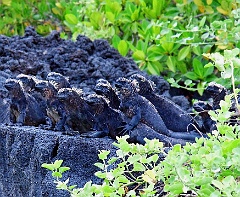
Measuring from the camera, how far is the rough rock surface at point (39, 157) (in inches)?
136

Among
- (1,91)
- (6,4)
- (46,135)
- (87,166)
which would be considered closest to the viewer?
(87,166)

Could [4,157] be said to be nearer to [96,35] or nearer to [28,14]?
[96,35]

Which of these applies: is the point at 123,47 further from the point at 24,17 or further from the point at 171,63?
the point at 24,17

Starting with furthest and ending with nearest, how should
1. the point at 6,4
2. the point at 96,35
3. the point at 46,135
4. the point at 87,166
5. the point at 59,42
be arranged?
the point at 6,4, the point at 96,35, the point at 59,42, the point at 46,135, the point at 87,166

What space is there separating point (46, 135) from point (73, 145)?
0.24 metres

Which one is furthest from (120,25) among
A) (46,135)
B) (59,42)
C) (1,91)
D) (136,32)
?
(46,135)

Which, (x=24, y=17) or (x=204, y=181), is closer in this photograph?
(x=204, y=181)

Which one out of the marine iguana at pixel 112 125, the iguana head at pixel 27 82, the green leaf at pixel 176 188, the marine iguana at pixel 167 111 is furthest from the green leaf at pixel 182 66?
the green leaf at pixel 176 188

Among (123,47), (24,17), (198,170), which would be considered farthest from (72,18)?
(198,170)

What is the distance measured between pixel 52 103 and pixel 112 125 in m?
0.48

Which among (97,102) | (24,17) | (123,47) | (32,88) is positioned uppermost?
(97,102)

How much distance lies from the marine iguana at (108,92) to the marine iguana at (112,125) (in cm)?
10

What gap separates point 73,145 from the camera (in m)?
3.52

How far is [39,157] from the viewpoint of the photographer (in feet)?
12.0
